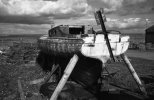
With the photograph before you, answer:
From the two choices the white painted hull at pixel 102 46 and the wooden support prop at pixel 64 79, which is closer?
the wooden support prop at pixel 64 79

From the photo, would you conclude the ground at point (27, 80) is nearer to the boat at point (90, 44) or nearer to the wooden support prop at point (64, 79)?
the wooden support prop at point (64, 79)

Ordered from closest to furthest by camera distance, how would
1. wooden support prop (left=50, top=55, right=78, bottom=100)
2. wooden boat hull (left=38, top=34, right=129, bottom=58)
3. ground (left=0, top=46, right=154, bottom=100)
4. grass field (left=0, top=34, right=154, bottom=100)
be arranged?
wooden support prop (left=50, top=55, right=78, bottom=100) < wooden boat hull (left=38, top=34, right=129, bottom=58) < ground (left=0, top=46, right=154, bottom=100) < grass field (left=0, top=34, right=154, bottom=100)

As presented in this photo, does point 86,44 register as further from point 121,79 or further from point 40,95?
point 121,79

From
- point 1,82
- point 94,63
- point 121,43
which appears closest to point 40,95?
point 94,63

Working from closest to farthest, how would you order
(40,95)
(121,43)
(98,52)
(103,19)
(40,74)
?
(103,19) < (98,52) < (121,43) < (40,95) < (40,74)

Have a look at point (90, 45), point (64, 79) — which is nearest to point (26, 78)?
point (64, 79)

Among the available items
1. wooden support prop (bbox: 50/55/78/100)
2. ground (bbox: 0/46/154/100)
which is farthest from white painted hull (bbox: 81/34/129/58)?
ground (bbox: 0/46/154/100)

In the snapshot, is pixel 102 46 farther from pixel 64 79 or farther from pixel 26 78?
pixel 26 78

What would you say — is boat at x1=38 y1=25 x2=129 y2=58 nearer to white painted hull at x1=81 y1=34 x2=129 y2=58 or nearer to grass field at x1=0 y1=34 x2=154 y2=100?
white painted hull at x1=81 y1=34 x2=129 y2=58

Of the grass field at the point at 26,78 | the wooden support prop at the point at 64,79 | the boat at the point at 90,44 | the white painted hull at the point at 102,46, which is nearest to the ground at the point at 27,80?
the grass field at the point at 26,78

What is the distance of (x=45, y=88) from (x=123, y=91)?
374 centimetres

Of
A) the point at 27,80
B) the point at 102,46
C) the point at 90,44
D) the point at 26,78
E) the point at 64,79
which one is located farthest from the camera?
the point at 26,78

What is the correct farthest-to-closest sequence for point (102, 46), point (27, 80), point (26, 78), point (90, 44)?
point (26, 78)
point (27, 80)
point (102, 46)
point (90, 44)

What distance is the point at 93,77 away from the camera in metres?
8.90
